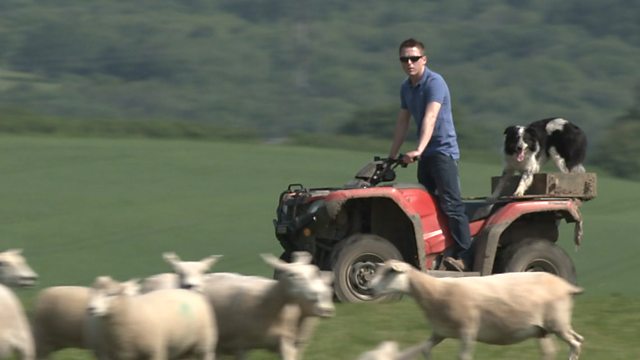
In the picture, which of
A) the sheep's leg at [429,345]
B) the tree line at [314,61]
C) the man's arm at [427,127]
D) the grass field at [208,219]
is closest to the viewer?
the sheep's leg at [429,345]

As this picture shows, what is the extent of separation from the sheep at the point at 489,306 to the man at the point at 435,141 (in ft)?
8.54

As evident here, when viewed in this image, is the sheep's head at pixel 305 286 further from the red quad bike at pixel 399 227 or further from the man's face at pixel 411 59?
the man's face at pixel 411 59

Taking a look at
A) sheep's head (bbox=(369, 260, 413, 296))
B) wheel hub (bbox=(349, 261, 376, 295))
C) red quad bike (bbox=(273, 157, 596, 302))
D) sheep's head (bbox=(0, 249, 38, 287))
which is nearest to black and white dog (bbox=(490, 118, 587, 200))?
red quad bike (bbox=(273, 157, 596, 302))

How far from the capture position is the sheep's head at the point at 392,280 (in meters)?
10.3

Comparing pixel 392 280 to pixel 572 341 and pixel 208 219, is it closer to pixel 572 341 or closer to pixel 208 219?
pixel 572 341

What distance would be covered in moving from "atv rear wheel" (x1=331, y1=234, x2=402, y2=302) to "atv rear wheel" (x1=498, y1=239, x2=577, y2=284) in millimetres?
1135

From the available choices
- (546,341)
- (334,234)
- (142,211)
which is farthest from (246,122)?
(546,341)

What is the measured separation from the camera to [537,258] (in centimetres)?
1366

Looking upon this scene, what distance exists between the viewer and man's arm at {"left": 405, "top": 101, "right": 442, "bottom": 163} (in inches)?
500

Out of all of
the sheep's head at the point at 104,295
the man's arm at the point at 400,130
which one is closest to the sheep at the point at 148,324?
the sheep's head at the point at 104,295

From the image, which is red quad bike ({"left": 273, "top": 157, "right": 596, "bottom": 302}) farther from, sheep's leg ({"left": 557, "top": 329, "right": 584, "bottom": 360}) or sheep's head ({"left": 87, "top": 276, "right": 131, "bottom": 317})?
sheep's head ({"left": 87, "top": 276, "right": 131, "bottom": 317})

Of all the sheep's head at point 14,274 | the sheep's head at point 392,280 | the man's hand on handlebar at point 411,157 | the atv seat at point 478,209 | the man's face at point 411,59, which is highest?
the man's face at point 411,59

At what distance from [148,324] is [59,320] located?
106 centimetres

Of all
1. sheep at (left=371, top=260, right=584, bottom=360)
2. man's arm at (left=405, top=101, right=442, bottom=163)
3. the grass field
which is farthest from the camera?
man's arm at (left=405, top=101, right=442, bottom=163)
